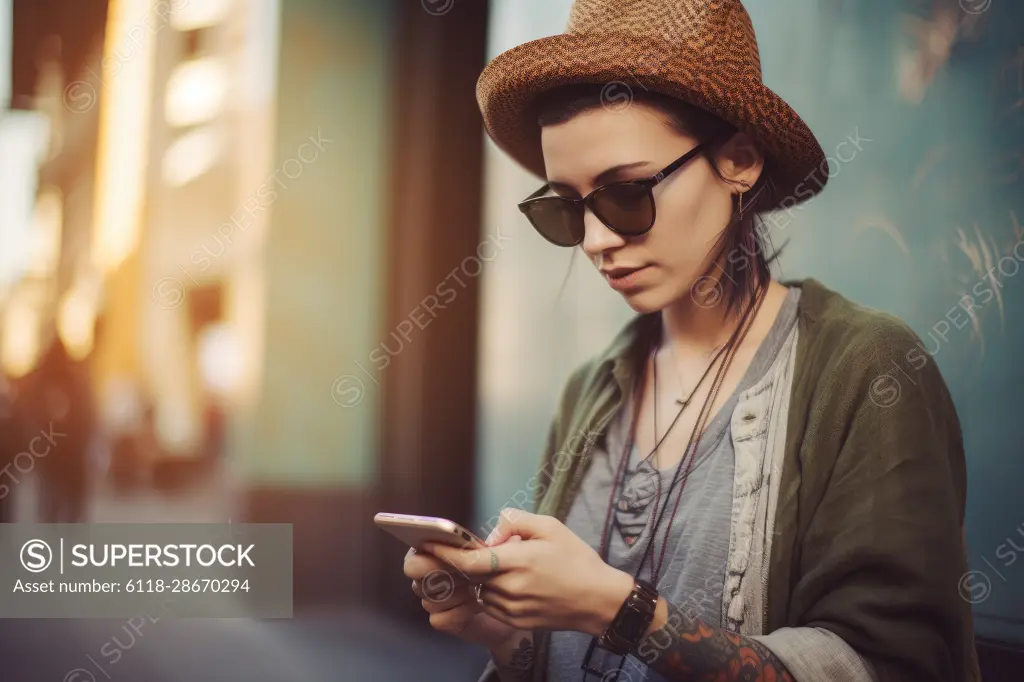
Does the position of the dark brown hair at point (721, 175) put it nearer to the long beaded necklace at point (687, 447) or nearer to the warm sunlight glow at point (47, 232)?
the long beaded necklace at point (687, 447)

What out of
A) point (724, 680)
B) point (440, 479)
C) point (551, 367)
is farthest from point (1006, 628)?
point (440, 479)

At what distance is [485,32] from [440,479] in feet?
3.62

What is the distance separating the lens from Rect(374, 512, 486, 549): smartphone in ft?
3.50

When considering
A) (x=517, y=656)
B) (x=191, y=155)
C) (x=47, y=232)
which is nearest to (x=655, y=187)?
(x=517, y=656)

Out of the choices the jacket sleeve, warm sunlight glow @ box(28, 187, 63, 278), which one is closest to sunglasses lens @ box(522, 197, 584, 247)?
the jacket sleeve

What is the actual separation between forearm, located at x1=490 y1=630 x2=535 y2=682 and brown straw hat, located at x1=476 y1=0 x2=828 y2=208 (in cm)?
93

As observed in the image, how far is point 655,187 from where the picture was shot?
4.04 feet

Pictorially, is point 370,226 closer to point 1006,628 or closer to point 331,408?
point 331,408

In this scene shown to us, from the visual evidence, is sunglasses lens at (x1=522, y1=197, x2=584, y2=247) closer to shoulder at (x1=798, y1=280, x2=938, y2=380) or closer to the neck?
the neck

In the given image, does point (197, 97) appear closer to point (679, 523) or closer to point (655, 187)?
point (655, 187)

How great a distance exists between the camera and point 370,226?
1.99 m

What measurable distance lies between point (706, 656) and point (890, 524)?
1.02ft

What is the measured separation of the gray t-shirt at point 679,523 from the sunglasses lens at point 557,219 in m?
0.37

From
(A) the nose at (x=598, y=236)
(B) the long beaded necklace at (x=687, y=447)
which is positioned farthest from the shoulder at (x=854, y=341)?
(A) the nose at (x=598, y=236)
